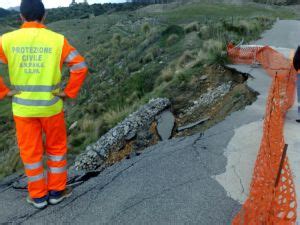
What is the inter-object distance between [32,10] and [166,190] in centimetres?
269

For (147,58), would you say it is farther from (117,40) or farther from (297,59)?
(297,59)

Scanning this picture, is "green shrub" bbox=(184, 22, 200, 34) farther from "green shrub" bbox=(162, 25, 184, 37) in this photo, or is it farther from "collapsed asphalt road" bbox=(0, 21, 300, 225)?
"collapsed asphalt road" bbox=(0, 21, 300, 225)

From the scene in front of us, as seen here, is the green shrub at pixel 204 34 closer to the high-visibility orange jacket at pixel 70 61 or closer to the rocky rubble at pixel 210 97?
the rocky rubble at pixel 210 97

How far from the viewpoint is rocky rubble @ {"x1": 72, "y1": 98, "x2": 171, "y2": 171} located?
8.14 meters

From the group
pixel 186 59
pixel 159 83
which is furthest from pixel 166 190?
pixel 186 59

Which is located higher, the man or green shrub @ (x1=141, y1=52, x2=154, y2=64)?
the man

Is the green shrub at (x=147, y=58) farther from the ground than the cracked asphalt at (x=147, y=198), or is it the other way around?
the cracked asphalt at (x=147, y=198)

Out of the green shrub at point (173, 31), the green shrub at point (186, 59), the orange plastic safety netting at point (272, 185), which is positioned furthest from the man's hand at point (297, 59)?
the green shrub at point (173, 31)

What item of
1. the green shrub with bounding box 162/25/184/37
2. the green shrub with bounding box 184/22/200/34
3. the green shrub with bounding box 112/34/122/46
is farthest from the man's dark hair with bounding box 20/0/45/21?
the green shrub with bounding box 112/34/122/46

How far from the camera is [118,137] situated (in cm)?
923

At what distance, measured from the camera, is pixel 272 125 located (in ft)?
21.9

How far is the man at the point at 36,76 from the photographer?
4457mm

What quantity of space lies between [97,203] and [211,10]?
1657 inches

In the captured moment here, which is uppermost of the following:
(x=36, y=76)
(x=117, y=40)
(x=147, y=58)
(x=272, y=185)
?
(x=36, y=76)
